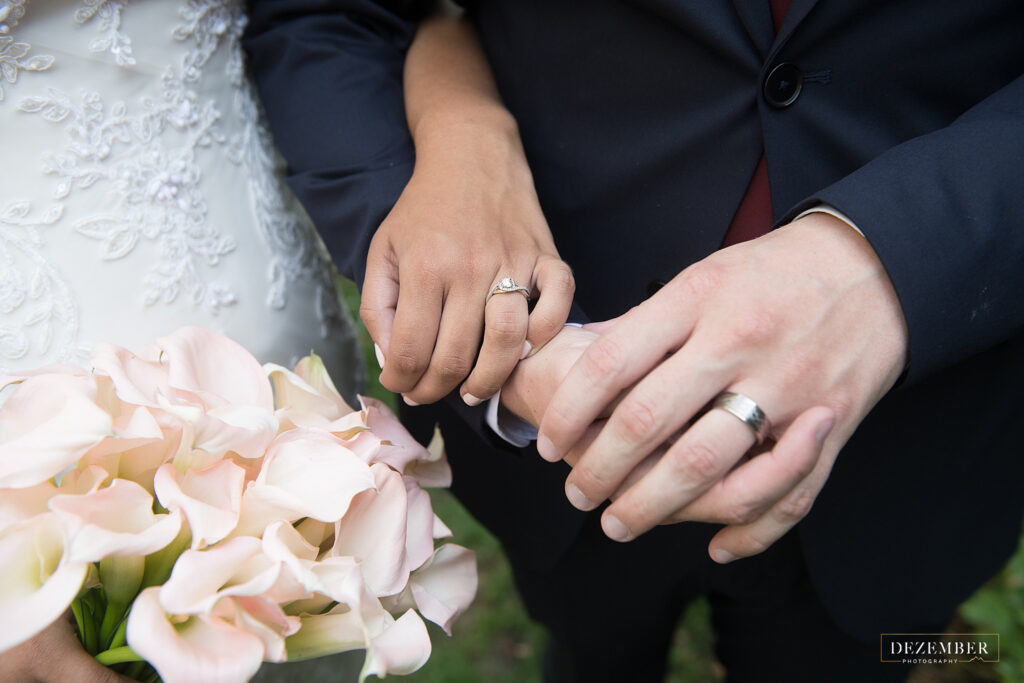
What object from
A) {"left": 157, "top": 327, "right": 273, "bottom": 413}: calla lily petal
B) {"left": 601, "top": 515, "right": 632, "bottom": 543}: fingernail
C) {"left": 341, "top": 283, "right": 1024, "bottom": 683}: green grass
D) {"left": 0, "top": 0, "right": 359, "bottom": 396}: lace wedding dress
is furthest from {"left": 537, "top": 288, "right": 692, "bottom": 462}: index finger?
{"left": 341, "top": 283, "right": 1024, "bottom": 683}: green grass

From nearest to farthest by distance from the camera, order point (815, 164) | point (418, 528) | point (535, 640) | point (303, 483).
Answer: point (303, 483) → point (418, 528) → point (815, 164) → point (535, 640)

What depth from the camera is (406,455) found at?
2.87 feet

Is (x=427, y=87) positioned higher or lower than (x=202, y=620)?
higher

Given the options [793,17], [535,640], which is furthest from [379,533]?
[535,640]

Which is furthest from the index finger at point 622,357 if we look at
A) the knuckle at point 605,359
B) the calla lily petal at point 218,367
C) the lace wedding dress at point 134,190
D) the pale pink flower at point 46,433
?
the lace wedding dress at point 134,190

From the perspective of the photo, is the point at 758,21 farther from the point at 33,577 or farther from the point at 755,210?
the point at 33,577

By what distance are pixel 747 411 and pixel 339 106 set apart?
2.88 feet

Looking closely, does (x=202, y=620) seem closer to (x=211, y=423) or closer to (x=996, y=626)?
(x=211, y=423)

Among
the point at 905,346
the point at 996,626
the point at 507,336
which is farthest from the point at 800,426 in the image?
the point at 996,626

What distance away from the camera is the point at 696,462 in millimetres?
747

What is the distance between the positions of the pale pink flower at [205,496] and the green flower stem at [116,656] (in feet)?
0.45

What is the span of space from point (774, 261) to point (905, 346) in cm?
20

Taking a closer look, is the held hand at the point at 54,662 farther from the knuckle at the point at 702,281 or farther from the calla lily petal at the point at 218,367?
the knuckle at the point at 702,281

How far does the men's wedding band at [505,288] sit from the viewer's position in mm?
940
